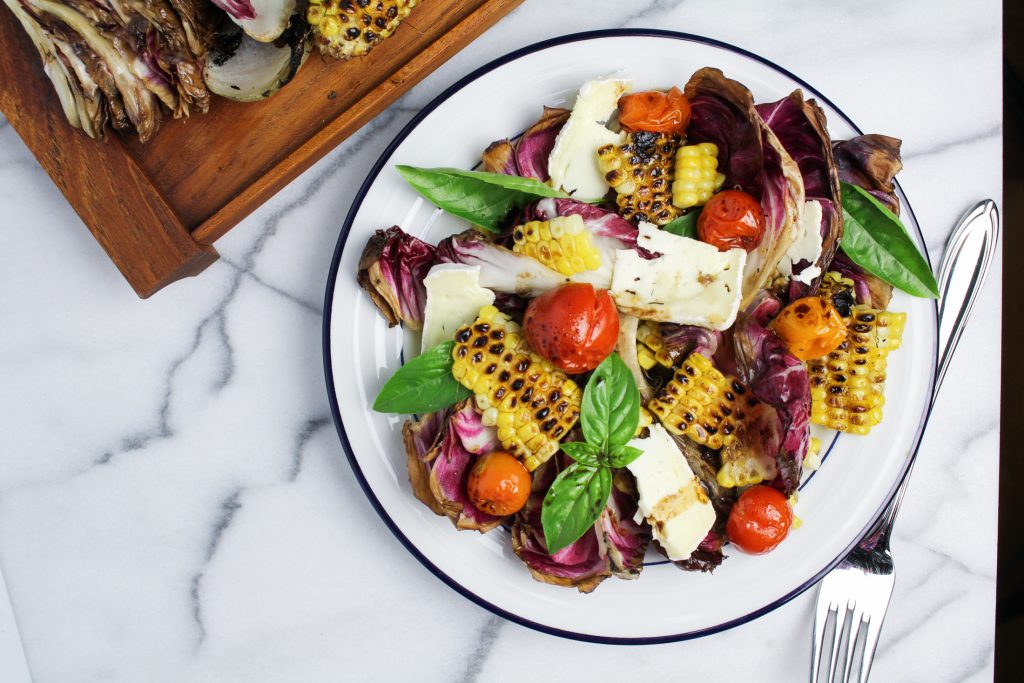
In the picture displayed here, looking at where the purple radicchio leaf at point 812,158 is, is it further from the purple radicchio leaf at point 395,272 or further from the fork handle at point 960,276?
the purple radicchio leaf at point 395,272

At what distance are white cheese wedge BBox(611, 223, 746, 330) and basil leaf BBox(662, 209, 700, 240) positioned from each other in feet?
0.27

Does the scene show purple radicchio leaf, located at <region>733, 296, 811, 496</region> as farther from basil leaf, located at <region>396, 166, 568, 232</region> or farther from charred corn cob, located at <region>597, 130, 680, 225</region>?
basil leaf, located at <region>396, 166, 568, 232</region>

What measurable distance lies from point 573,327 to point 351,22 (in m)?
0.83

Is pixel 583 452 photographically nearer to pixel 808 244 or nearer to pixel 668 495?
pixel 668 495

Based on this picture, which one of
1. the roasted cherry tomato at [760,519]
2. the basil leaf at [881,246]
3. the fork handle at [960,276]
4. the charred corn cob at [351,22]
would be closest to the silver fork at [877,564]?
the fork handle at [960,276]

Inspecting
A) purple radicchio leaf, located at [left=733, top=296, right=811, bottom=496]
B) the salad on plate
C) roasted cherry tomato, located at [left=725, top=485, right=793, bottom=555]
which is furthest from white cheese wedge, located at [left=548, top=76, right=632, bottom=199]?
roasted cherry tomato, located at [left=725, top=485, right=793, bottom=555]

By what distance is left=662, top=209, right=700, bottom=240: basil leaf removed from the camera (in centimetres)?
176

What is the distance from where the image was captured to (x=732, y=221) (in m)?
1.69

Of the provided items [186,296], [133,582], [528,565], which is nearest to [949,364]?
[528,565]

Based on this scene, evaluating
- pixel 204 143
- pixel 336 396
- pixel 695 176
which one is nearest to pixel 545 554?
pixel 336 396

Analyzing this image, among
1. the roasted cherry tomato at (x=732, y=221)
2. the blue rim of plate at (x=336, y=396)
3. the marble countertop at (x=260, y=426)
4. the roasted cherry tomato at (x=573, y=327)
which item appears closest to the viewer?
the roasted cherry tomato at (x=573, y=327)

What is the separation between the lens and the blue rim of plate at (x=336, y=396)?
70.6 inches

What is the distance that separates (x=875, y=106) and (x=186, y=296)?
73.2 inches

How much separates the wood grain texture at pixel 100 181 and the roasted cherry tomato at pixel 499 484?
83 centimetres
